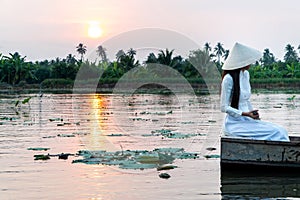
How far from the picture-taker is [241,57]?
703cm

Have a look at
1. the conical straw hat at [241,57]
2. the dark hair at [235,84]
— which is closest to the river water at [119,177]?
the dark hair at [235,84]

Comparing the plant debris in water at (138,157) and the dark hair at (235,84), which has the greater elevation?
the dark hair at (235,84)

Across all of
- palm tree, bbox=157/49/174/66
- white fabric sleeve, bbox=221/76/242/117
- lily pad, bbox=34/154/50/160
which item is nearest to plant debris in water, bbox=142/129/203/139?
lily pad, bbox=34/154/50/160

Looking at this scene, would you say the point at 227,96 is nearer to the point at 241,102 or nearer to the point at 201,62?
the point at 241,102

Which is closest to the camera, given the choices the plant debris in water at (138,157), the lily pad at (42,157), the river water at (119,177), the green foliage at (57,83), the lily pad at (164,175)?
the river water at (119,177)

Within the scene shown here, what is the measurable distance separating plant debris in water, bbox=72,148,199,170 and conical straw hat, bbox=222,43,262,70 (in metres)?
1.52

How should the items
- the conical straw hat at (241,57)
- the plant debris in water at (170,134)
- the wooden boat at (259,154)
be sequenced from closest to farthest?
the wooden boat at (259,154) → the conical straw hat at (241,57) → the plant debris in water at (170,134)

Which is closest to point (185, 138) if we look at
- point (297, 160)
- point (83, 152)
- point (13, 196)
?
point (83, 152)

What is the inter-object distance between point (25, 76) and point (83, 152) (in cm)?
5158

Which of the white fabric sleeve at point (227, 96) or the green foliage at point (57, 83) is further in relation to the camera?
the green foliage at point (57, 83)

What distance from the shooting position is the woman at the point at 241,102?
6.96m

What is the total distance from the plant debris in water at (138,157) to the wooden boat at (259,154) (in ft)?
2.89

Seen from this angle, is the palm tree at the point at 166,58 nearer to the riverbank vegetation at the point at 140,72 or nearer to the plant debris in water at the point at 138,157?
the riverbank vegetation at the point at 140,72

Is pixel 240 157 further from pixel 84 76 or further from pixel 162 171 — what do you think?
pixel 84 76
